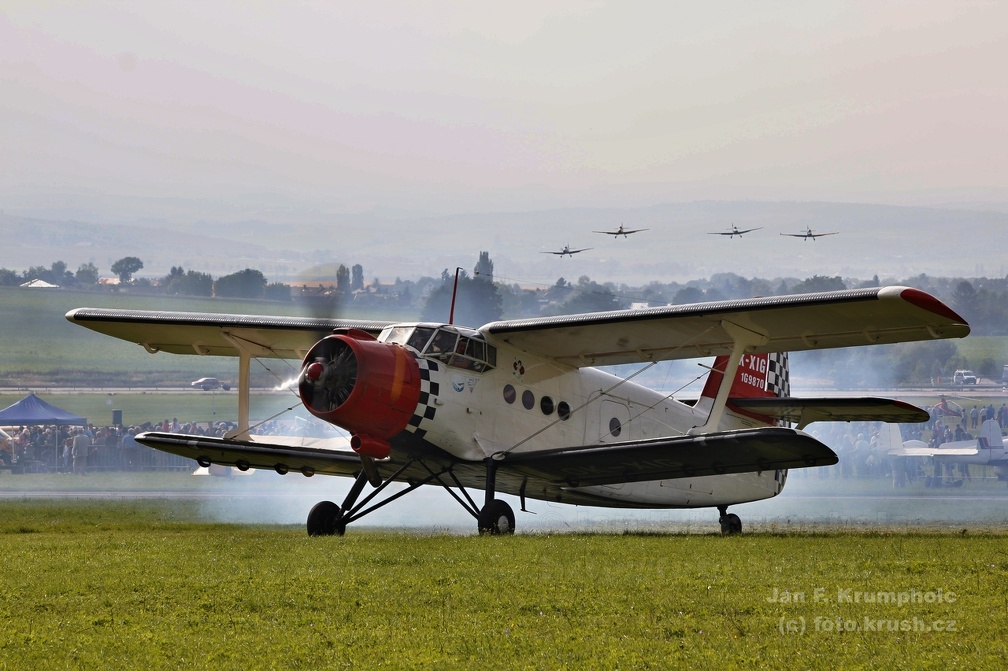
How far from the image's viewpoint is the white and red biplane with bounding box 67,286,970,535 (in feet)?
53.3

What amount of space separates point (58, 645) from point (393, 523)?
2607 cm

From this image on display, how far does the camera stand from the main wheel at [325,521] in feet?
58.2

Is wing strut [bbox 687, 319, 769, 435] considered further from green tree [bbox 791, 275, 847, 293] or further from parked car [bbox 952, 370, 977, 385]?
green tree [bbox 791, 275, 847, 293]

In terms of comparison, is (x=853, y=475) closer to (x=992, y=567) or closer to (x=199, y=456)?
(x=199, y=456)

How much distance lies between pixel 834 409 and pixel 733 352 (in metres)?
3.47

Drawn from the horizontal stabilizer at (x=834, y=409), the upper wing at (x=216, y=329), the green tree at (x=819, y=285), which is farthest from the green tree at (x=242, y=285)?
the horizontal stabilizer at (x=834, y=409)

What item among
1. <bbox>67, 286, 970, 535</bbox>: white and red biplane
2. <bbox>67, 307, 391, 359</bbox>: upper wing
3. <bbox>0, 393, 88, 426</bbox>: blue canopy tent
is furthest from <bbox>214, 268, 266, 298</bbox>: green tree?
<bbox>67, 286, 970, 535</bbox>: white and red biplane

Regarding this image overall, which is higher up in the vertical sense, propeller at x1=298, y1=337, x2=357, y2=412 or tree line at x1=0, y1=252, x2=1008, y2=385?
tree line at x1=0, y1=252, x2=1008, y2=385

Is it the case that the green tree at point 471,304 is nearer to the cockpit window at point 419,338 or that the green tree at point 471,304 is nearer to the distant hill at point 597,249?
the distant hill at point 597,249

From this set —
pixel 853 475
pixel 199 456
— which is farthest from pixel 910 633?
pixel 853 475

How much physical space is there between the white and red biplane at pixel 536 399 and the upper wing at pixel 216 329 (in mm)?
39

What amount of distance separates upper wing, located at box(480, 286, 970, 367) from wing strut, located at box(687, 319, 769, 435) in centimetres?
5

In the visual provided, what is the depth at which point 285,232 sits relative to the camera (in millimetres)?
170250

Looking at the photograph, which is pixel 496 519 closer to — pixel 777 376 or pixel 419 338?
pixel 419 338
